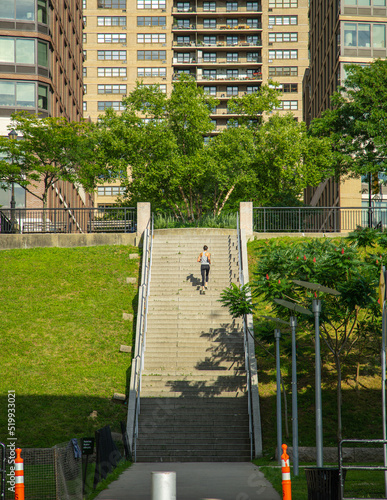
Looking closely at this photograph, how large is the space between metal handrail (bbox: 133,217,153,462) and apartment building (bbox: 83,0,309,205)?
2681 inches

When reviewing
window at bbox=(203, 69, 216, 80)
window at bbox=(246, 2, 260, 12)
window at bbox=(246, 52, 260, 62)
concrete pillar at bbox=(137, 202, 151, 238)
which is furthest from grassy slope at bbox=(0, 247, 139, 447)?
window at bbox=(246, 2, 260, 12)

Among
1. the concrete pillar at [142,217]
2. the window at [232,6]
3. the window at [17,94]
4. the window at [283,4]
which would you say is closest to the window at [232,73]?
the window at [232,6]

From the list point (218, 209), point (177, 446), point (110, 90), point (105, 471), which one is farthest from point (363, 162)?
point (110, 90)

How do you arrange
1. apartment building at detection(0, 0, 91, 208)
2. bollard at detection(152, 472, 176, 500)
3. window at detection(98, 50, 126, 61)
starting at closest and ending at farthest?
bollard at detection(152, 472, 176, 500) → apartment building at detection(0, 0, 91, 208) → window at detection(98, 50, 126, 61)

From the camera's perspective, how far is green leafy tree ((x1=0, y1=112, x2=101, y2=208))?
1469 inches

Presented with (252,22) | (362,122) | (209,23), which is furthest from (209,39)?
(362,122)

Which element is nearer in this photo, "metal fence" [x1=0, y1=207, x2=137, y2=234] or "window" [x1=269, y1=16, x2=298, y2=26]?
"metal fence" [x1=0, y1=207, x2=137, y2=234]

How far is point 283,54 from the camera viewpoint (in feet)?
323

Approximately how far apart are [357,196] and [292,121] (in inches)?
405

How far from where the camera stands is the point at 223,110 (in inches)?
3797

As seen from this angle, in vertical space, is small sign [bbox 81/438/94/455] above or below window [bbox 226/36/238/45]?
below

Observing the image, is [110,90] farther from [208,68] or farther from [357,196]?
[357,196]

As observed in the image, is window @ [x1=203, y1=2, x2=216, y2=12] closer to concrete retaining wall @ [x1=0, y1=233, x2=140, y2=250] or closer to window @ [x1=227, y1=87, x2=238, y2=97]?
window @ [x1=227, y1=87, x2=238, y2=97]

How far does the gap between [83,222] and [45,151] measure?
4.61 metres
